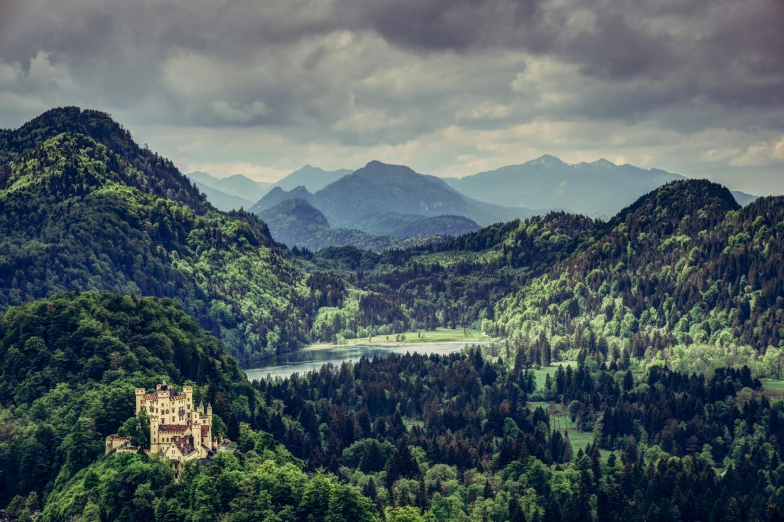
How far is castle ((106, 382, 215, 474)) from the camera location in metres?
149

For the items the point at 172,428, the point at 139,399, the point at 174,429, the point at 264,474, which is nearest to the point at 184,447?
the point at 174,429

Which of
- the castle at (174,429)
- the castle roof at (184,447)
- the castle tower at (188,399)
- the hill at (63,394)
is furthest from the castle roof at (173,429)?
the hill at (63,394)

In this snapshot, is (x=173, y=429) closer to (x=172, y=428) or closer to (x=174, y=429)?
(x=174, y=429)

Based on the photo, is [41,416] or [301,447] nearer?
[41,416]

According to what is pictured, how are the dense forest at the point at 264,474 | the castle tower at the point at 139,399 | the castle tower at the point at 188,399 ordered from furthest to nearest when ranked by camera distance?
the castle tower at the point at 139,399 < the castle tower at the point at 188,399 < the dense forest at the point at 264,474

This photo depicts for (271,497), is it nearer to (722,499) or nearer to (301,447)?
(301,447)

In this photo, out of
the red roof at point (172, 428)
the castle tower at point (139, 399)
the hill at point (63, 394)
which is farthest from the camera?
the hill at point (63, 394)

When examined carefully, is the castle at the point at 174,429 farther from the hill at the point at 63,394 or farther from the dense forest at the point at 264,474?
the hill at the point at 63,394

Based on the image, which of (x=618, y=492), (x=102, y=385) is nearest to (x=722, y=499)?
(x=618, y=492)

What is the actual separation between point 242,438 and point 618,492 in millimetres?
52594

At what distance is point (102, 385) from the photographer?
181m

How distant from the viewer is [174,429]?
152 m

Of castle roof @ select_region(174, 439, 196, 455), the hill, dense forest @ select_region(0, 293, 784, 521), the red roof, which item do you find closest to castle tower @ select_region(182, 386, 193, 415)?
the red roof

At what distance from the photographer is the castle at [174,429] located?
149 meters
